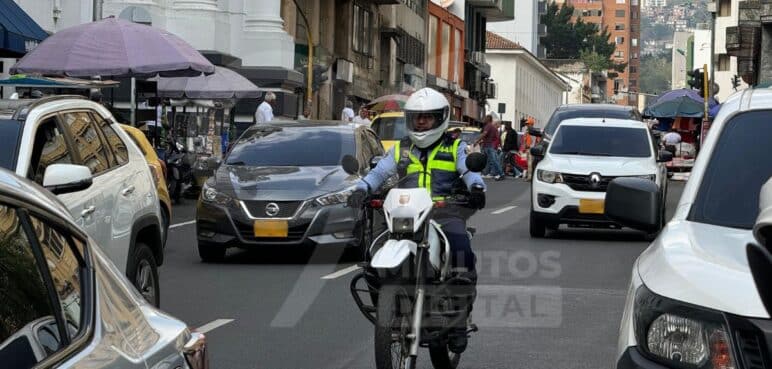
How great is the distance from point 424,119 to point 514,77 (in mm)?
115761

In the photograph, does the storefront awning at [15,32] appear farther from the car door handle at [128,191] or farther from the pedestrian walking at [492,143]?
the pedestrian walking at [492,143]

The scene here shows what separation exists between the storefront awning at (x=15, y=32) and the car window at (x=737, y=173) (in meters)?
17.0

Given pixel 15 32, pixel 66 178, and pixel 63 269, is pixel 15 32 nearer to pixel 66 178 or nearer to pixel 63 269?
pixel 66 178

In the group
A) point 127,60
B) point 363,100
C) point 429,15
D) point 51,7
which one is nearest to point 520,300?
point 127,60

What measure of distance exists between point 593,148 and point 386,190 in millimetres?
12750

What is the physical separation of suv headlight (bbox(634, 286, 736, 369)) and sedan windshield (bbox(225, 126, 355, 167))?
42.9 feet

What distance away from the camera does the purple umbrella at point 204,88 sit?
3212cm

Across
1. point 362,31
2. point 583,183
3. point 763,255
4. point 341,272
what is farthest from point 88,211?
point 362,31

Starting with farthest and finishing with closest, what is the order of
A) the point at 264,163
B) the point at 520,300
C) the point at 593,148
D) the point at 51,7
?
the point at 51,7
the point at 593,148
the point at 264,163
the point at 520,300

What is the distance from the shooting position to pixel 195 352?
474 centimetres

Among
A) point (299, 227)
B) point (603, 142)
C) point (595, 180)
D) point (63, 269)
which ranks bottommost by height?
point (299, 227)

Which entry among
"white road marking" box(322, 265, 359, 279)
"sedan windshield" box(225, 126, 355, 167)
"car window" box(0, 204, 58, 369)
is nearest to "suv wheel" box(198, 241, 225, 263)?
"sedan windshield" box(225, 126, 355, 167)

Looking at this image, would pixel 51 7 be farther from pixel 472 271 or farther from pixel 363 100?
pixel 363 100

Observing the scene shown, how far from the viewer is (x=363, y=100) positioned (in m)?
63.2
